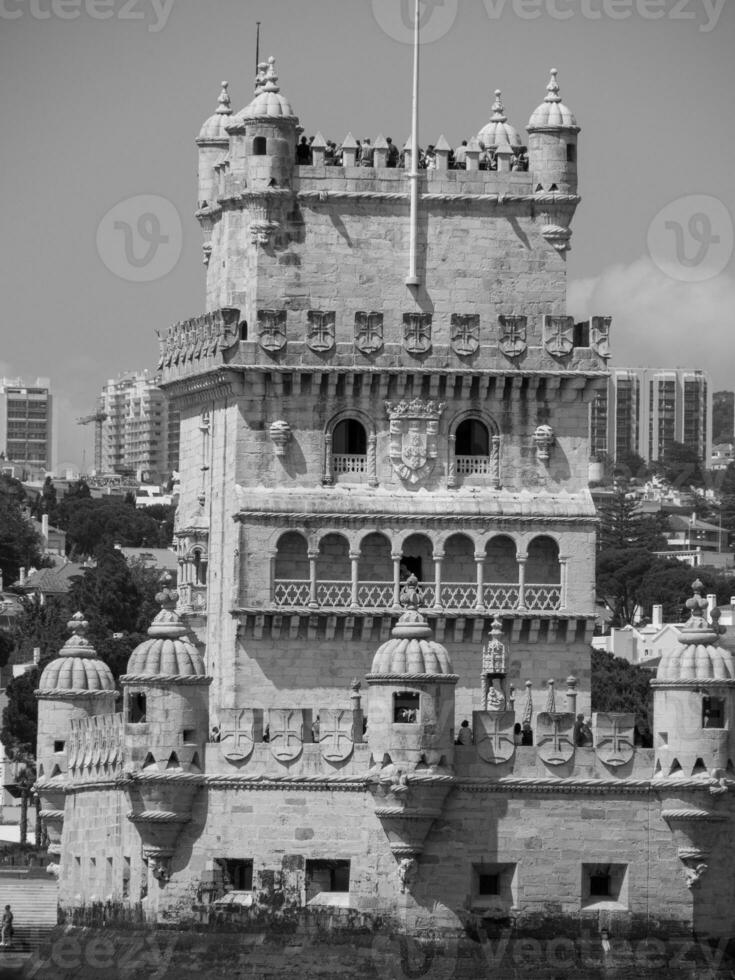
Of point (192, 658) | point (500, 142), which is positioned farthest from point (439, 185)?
point (192, 658)

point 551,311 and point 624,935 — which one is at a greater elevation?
point 551,311

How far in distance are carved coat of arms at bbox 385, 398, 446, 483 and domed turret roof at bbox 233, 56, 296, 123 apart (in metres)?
8.19

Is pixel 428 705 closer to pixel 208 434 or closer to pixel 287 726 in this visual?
pixel 287 726

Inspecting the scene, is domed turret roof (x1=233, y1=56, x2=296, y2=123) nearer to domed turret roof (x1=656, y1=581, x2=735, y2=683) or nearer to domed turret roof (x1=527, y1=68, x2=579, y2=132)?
domed turret roof (x1=527, y1=68, x2=579, y2=132)

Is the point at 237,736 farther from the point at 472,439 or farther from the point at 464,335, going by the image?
the point at 464,335

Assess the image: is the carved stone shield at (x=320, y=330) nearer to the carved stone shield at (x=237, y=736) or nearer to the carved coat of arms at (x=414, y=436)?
the carved coat of arms at (x=414, y=436)

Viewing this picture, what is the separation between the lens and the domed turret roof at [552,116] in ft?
358

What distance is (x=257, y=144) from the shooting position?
108 metres

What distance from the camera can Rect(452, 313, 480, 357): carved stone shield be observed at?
10781 centimetres

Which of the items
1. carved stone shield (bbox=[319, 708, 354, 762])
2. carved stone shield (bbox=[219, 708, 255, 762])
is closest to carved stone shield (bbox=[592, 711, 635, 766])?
carved stone shield (bbox=[319, 708, 354, 762])

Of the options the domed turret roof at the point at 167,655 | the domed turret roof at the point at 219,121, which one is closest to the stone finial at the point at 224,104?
the domed turret roof at the point at 219,121

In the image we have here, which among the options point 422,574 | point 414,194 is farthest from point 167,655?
point 414,194

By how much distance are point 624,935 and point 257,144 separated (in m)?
23.8

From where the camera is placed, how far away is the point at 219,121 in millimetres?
115562
